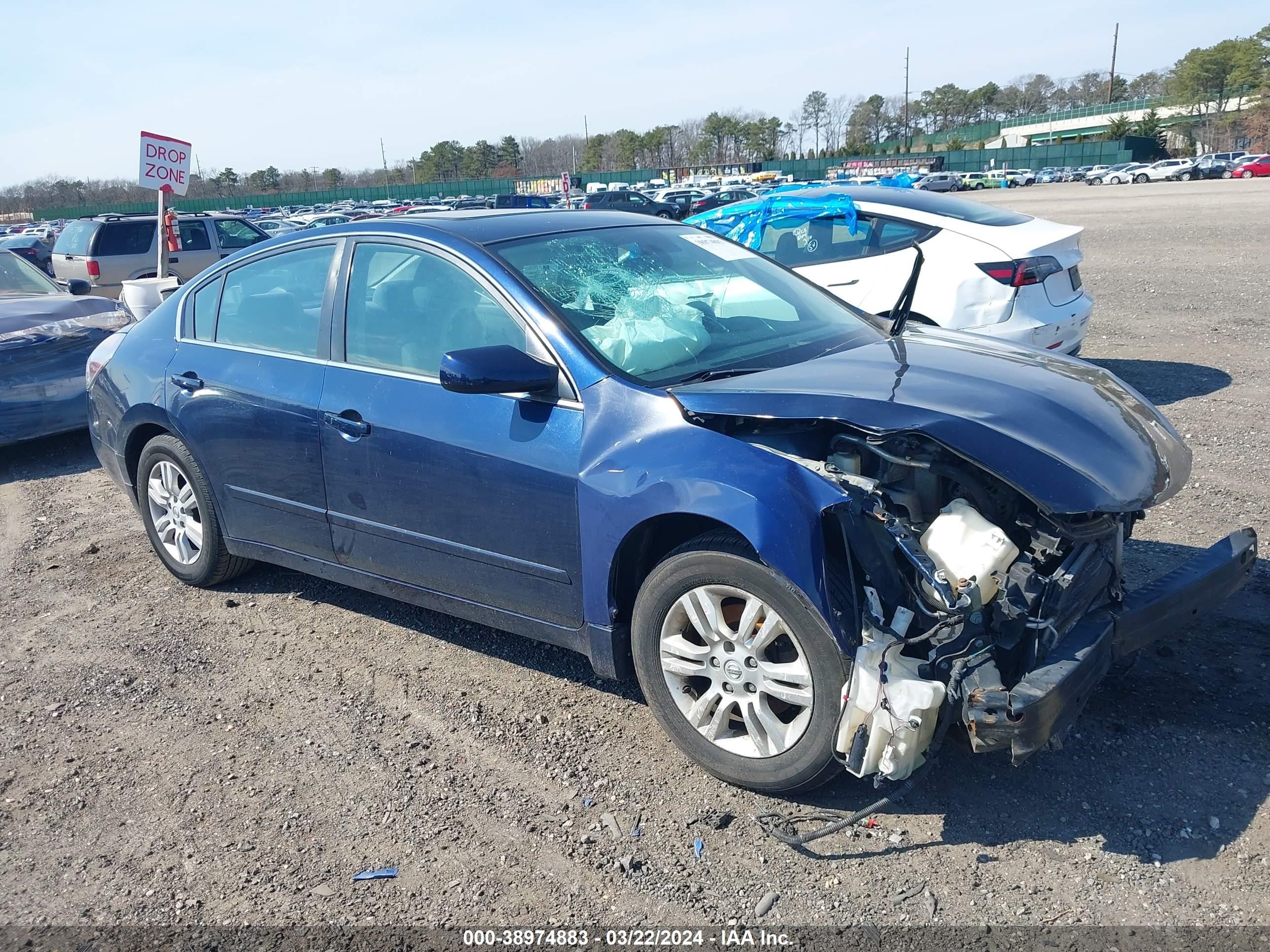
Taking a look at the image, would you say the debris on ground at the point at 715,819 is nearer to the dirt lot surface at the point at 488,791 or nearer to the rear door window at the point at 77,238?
the dirt lot surface at the point at 488,791

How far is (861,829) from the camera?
3092mm

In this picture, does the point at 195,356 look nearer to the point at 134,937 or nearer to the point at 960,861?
the point at 134,937

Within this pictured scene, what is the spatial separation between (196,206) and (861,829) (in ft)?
262

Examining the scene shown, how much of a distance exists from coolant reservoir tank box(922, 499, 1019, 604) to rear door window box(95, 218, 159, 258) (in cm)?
1695

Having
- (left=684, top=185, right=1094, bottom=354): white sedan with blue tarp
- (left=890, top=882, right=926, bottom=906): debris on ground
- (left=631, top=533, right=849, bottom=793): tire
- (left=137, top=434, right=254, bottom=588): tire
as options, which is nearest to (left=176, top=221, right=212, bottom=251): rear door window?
(left=684, top=185, right=1094, bottom=354): white sedan with blue tarp

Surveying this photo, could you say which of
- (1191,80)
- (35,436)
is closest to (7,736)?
(35,436)

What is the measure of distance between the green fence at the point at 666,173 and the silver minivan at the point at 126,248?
2312 inches

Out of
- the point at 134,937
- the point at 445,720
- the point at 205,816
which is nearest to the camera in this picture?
the point at 134,937

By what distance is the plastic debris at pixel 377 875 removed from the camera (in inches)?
118

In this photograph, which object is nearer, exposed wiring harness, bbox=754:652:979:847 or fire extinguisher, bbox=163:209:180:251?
exposed wiring harness, bbox=754:652:979:847

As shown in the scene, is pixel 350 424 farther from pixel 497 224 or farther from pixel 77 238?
pixel 77 238

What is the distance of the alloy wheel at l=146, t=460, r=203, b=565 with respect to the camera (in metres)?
5.04

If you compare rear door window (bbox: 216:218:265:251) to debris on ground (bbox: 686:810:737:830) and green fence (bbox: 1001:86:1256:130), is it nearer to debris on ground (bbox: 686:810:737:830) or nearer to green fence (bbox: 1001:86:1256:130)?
debris on ground (bbox: 686:810:737:830)

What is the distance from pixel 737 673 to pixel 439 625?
194 centimetres
